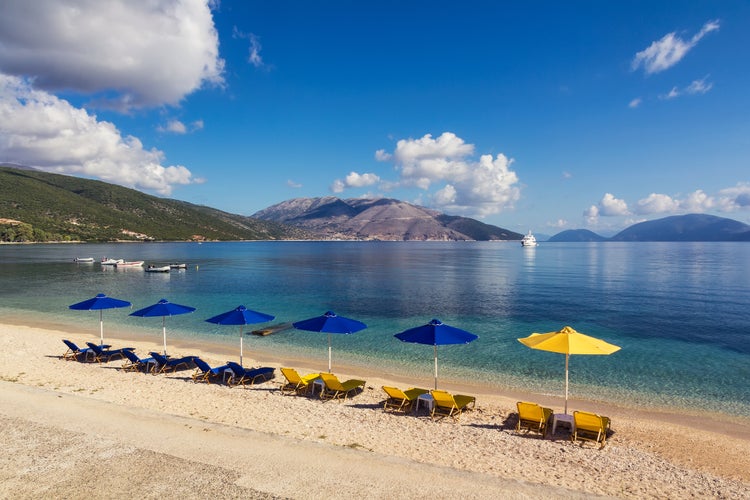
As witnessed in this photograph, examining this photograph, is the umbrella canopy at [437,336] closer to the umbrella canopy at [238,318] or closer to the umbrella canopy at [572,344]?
the umbrella canopy at [572,344]

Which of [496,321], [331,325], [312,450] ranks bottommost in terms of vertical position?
[496,321]

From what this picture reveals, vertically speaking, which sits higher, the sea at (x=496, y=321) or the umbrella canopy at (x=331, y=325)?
the umbrella canopy at (x=331, y=325)

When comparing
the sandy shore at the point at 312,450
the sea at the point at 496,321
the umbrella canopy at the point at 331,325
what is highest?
the umbrella canopy at the point at 331,325

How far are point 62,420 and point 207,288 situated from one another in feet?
138

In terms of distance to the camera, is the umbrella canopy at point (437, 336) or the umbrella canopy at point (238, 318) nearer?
the umbrella canopy at point (437, 336)

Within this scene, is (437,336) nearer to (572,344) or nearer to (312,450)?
(572,344)

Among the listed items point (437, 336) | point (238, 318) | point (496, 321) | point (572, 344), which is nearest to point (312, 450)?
point (437, 336)

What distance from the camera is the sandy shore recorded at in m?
7.74

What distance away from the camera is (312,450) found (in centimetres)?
917

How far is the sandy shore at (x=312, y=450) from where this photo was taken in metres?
7.74

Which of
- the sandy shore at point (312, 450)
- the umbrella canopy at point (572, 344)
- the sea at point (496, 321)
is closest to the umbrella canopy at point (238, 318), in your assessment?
the sandy shore at point (312, 450)

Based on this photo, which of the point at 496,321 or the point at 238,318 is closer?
the point at 238,318

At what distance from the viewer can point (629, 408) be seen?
49.0 ft

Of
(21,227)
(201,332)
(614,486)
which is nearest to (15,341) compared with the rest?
(201,332)
